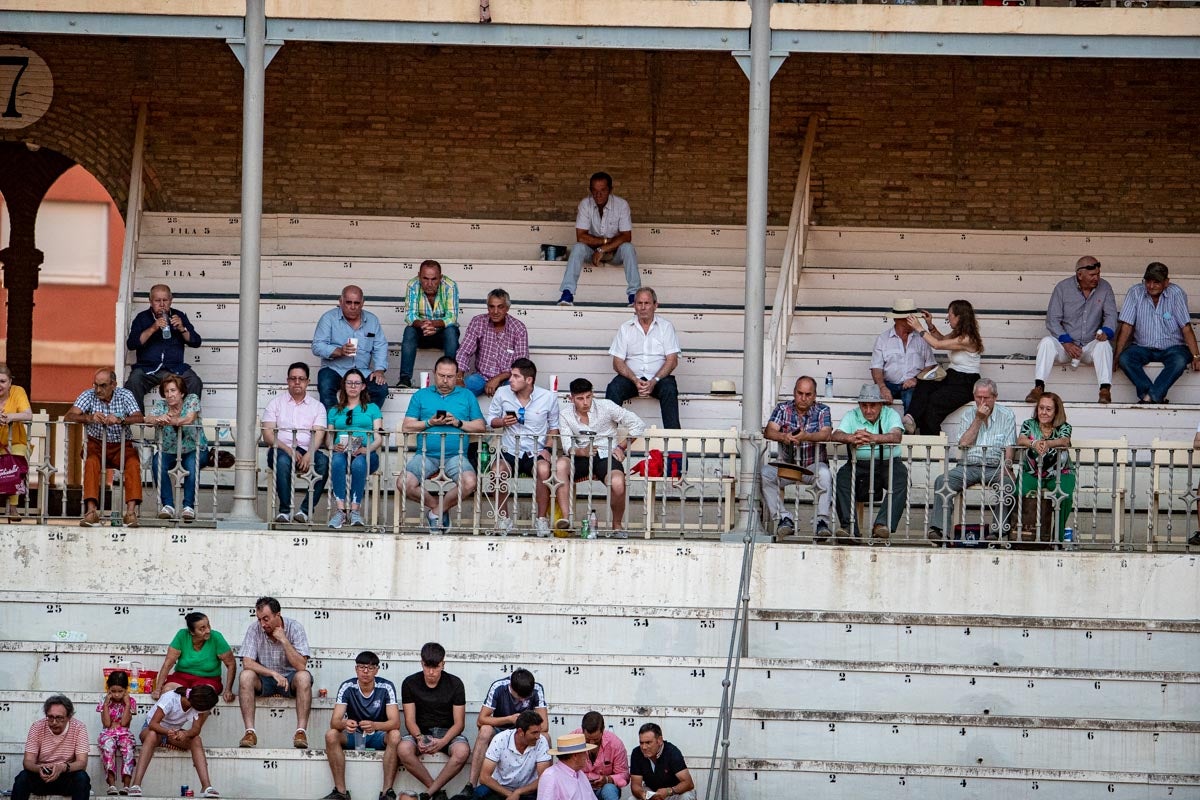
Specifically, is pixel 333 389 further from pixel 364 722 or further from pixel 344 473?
pixel 364 722

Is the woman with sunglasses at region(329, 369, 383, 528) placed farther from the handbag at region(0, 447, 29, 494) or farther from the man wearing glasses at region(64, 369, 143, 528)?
the handbag at region(0, 447, 29, 494)

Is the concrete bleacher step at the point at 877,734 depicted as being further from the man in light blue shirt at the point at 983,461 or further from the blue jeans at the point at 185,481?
the blue jeans at the point at 185,481

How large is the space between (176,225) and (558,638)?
7.57 meters

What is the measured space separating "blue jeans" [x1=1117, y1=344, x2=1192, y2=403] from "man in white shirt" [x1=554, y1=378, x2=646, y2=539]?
4.70 m

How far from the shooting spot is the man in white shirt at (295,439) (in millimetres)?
14062

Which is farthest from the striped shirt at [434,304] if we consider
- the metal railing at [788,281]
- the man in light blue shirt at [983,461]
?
the man in light blue shirt at [983,461]

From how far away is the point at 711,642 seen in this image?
13172 millimetres

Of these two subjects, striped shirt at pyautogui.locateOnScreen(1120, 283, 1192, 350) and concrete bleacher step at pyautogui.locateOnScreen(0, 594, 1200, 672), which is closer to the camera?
concrete bleacher step at pyautogui.locateOnScreen(0, 594, 1200, 672)

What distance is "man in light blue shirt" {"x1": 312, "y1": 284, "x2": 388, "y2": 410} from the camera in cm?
1622

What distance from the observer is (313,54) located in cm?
1941

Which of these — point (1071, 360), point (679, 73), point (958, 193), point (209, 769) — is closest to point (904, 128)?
point (958, 193)

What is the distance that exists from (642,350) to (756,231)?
208 cm

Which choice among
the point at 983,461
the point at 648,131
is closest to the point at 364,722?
the point at 983,461

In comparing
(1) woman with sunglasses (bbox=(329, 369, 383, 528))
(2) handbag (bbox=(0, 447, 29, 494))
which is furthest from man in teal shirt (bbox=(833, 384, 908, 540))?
(2) handbag (bbox=(0, 447, 29, 494))
